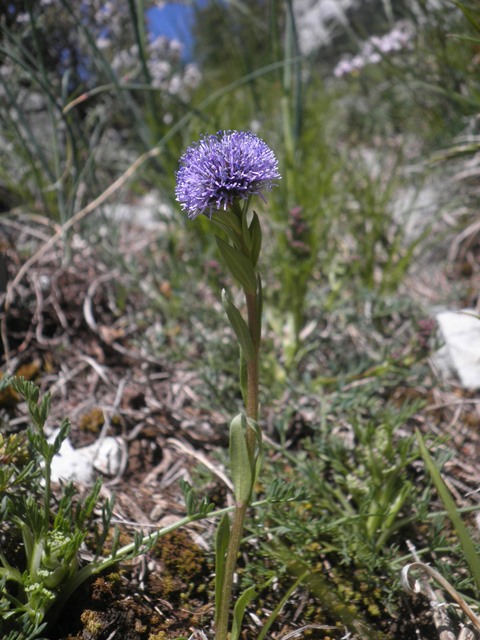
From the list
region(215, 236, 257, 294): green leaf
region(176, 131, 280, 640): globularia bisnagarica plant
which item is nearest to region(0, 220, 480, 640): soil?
region(176, 131, 280, 640): globularia bisnagarica plant

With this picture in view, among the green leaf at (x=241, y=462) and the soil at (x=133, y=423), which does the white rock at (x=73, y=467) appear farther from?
the green leaf at (x=241, y=462)

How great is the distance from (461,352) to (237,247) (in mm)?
1412

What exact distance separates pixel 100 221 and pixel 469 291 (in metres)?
1.87

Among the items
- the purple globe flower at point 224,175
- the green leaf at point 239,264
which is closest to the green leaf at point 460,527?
the green leaf at point 239,264

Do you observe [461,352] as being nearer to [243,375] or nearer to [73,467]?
[243,375]

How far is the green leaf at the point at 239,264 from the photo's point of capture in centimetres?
101

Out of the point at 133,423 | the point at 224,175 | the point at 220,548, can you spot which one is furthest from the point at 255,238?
the point at 133,423

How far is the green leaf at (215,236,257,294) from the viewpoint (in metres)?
1.01

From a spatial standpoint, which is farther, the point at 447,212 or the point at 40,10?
the point at 40,10

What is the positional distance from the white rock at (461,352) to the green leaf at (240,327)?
129 centimetres

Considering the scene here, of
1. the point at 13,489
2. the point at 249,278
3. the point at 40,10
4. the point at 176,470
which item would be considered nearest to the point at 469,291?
the point at 176,470

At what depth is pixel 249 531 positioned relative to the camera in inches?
57.6

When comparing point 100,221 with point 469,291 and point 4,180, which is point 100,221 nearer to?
point 4,180

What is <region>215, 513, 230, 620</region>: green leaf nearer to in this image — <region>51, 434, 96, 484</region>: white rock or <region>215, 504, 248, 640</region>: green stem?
<region>215, 504, 248, 640</region>: green stem
